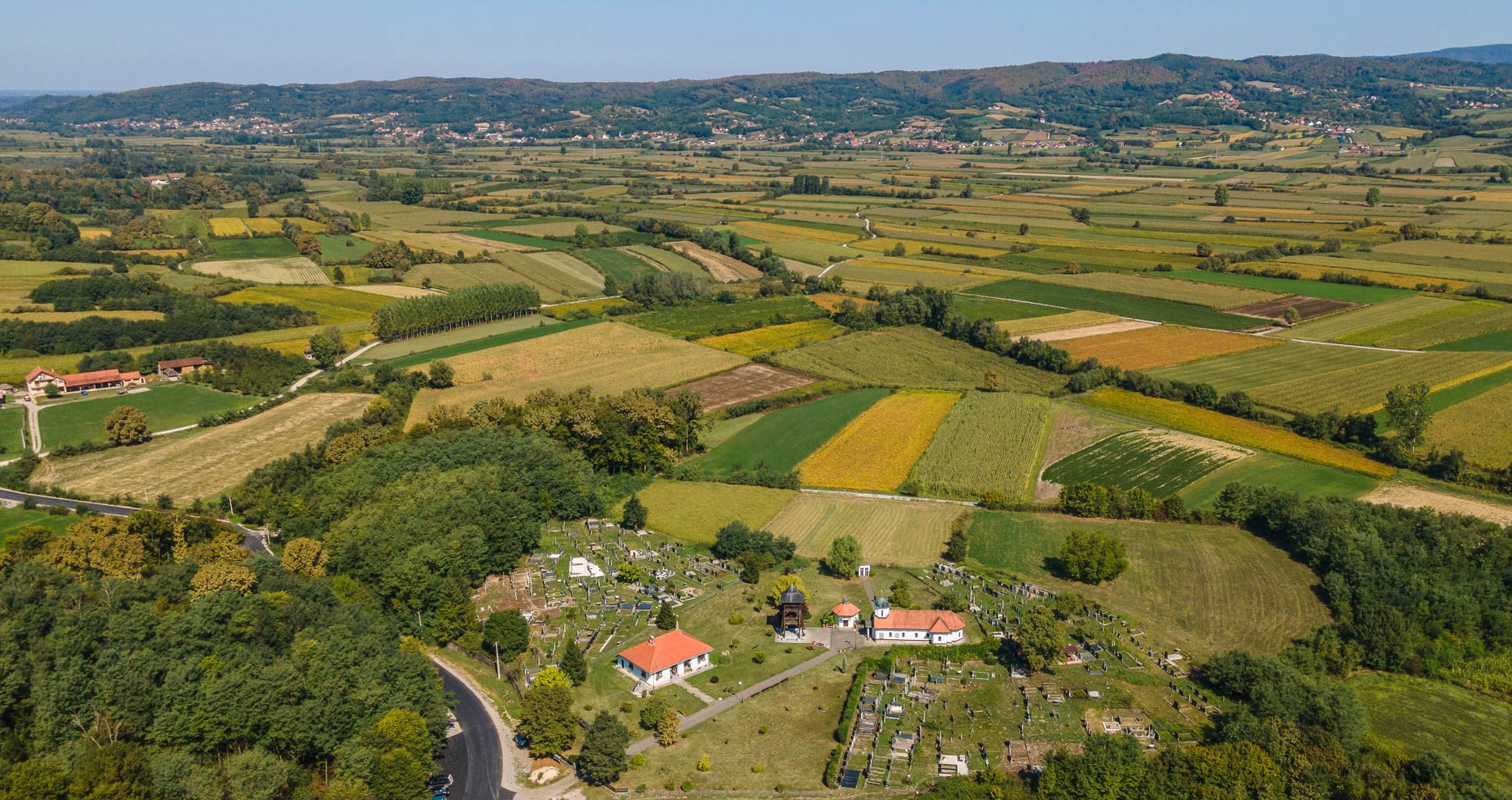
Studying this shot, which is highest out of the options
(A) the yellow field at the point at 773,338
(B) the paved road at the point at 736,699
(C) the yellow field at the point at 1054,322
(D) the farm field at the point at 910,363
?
(C) the yellow field at the point at 1054,322

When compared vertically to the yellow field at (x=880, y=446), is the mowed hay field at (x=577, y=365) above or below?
above

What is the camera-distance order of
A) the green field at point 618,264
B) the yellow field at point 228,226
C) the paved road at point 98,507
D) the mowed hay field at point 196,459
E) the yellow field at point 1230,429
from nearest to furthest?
the paved road at point 98,507, the yellow field at point 1230,429, the mowed hay field at point 196,459, the green field at point 618,264, the yellow field at point 228,226

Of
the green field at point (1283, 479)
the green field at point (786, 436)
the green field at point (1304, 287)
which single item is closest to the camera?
the green field at point (1283, 479)

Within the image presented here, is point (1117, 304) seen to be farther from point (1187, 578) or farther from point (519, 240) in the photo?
point (519, 240)

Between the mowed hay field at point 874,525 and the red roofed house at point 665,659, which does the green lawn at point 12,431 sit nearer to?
the red roofed house at point 665,659

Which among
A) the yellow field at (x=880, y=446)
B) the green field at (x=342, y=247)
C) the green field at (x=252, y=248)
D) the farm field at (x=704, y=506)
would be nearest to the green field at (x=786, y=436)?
the yellow field at (x=880, y=446)

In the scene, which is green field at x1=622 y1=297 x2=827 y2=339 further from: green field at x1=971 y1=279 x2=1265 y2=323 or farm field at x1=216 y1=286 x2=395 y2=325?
farm field at x1=216 y1=286 x2=395 y2=325
